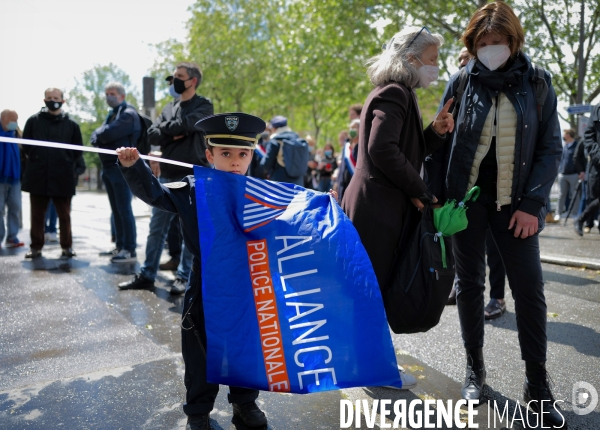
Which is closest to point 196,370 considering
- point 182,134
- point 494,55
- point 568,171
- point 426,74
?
point 426,74

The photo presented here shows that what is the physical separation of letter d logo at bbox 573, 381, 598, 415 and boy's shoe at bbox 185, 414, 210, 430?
1.93m

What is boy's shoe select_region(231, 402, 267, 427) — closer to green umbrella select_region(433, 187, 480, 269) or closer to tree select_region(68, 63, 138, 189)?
green umbrella select_region(433, 187, 480, 269)

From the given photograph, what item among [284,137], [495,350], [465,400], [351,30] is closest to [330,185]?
[284,137]

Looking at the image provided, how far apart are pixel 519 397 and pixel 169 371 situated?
207 centimetres

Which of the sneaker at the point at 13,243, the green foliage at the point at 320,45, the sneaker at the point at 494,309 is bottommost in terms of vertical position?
the sneaker at the point at 13,243

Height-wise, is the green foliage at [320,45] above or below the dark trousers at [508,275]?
above

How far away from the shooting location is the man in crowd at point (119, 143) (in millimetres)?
6723

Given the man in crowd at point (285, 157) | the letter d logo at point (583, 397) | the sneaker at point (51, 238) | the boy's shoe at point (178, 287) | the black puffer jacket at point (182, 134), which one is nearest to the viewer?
the letter d logo at point (583, 397)

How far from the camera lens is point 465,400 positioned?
310 cm

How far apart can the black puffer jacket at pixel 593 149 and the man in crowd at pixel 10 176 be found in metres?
7.88

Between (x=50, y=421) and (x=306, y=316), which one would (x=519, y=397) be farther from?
(x=50, y=421)

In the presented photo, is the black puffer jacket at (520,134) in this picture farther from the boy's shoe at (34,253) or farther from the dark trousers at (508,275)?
the boy's shoe at (34,253)

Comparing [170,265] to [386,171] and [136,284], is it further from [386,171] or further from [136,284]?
[386,171]

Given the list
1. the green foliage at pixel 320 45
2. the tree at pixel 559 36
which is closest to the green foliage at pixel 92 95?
the green foliage at pixel 320 45
